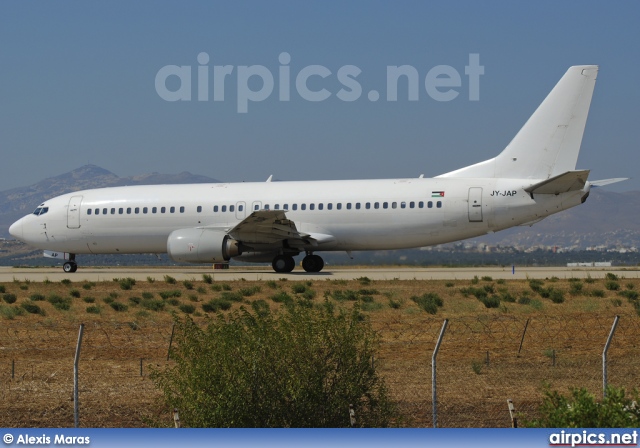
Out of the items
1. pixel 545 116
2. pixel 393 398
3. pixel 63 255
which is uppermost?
pixel 545 116

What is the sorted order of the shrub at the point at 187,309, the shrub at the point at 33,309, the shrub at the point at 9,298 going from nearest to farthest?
the shrub at the point at 187,309
the shrub at the point at 33,309
the shrub at the point at 9,298

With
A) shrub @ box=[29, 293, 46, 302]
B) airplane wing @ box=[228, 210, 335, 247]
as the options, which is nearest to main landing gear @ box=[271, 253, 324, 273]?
airplane wing @ box=[228, 210, 335, 247]

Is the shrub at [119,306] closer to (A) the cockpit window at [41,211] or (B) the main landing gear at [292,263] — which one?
(B) the main landing gear at [292,263]

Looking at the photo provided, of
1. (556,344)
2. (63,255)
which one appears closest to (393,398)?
(556,344)

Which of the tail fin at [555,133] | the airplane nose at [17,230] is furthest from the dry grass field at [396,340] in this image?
the airplane nose at [17,230]

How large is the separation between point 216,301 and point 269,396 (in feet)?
52.6

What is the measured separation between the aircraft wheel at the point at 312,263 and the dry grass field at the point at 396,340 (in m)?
5.09

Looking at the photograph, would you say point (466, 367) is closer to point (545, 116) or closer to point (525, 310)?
point (525, 310)

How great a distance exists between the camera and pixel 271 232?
36.1 m

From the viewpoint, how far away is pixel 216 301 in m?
27.0

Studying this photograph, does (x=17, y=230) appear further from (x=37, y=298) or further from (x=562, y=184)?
(x=562, y=184)

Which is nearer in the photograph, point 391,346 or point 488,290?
point 391,346

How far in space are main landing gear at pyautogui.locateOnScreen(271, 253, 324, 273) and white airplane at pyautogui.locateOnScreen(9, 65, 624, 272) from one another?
41mm

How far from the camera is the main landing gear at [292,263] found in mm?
37719
